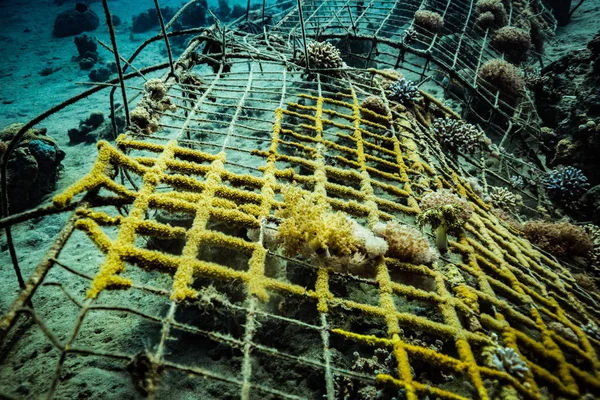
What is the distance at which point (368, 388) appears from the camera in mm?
3479

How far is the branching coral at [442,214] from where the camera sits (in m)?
3.36

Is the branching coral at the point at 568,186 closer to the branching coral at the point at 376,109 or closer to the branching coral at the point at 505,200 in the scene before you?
the branching coral at the point at 505,200

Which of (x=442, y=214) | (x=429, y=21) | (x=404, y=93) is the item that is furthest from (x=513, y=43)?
(x=442, y=214)

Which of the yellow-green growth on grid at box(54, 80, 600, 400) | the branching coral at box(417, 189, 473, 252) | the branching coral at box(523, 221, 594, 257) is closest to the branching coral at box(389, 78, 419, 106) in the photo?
the yellow-green growth on grid at box(54, 80, 600, 400)

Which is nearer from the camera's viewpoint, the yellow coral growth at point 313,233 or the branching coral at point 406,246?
the yellow coral growth at point 313,233

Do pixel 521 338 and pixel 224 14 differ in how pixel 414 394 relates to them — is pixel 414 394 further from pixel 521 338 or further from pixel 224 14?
pixel 224 14

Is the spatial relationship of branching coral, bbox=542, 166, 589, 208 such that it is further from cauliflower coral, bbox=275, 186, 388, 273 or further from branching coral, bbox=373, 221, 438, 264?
cauliflower coral, bbox=275, 186, 388, 273

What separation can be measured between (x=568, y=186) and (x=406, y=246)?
656cm

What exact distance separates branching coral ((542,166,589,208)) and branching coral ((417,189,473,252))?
504cm

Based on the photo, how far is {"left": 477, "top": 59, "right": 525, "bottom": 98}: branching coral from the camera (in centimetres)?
873

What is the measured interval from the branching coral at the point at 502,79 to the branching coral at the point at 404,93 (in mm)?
3970

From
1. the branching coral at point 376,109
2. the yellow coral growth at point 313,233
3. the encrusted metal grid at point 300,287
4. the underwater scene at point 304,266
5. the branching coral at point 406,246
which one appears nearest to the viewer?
the encrusted metal grid at point 300,287

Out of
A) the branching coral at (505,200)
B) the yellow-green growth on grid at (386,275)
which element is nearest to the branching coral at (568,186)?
the branching coral at (505,200)

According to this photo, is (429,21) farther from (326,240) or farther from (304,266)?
(304,266)
